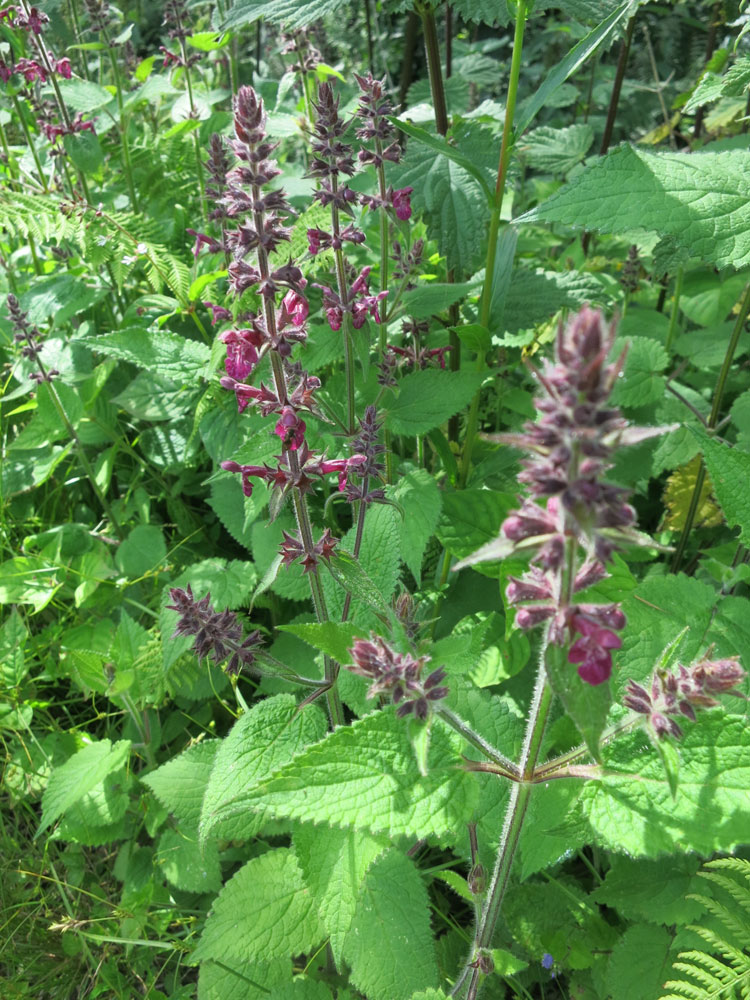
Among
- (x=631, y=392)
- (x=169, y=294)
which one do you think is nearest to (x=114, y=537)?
(x=169, y=294)

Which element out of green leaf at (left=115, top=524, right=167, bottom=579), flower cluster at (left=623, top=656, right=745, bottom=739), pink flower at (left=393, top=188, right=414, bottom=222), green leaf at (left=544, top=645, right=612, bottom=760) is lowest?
green leaf at (left=115, top=524, right=167, bottom=579)

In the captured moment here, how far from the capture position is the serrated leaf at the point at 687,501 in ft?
10.3

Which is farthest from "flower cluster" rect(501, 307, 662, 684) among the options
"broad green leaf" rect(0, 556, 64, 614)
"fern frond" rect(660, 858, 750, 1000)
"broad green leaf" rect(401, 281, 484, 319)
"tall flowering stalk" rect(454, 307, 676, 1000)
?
"broad green leaf" rect(0, 556, 64, 614)

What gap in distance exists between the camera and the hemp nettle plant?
4.61ft

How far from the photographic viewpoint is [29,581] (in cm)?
328

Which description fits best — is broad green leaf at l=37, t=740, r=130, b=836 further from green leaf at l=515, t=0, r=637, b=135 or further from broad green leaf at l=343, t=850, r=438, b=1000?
green leaf at l=515, t=0, r=637, b=135

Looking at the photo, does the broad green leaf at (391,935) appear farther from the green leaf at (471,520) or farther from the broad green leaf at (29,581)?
the broad green leaf at (29,581)

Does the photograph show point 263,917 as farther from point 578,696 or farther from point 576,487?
point 576,487

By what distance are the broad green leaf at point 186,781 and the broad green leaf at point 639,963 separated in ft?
4.45

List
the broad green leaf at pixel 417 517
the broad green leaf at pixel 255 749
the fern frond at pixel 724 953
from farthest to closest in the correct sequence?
the broad green leaf at pixel 417 517
the broad green leaf at pixel 255 749
the fern frond at pixel 724 953

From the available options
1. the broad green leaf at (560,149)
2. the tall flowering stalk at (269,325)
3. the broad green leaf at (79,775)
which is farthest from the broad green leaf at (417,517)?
the broad green leaf at (560,149)

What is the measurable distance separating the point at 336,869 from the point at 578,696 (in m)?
1.16

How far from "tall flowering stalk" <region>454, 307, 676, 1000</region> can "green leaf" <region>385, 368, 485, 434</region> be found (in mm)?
1355

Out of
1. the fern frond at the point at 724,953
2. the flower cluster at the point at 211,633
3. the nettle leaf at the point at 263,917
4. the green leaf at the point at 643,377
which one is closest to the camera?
the fern frond at the point at 724,953
